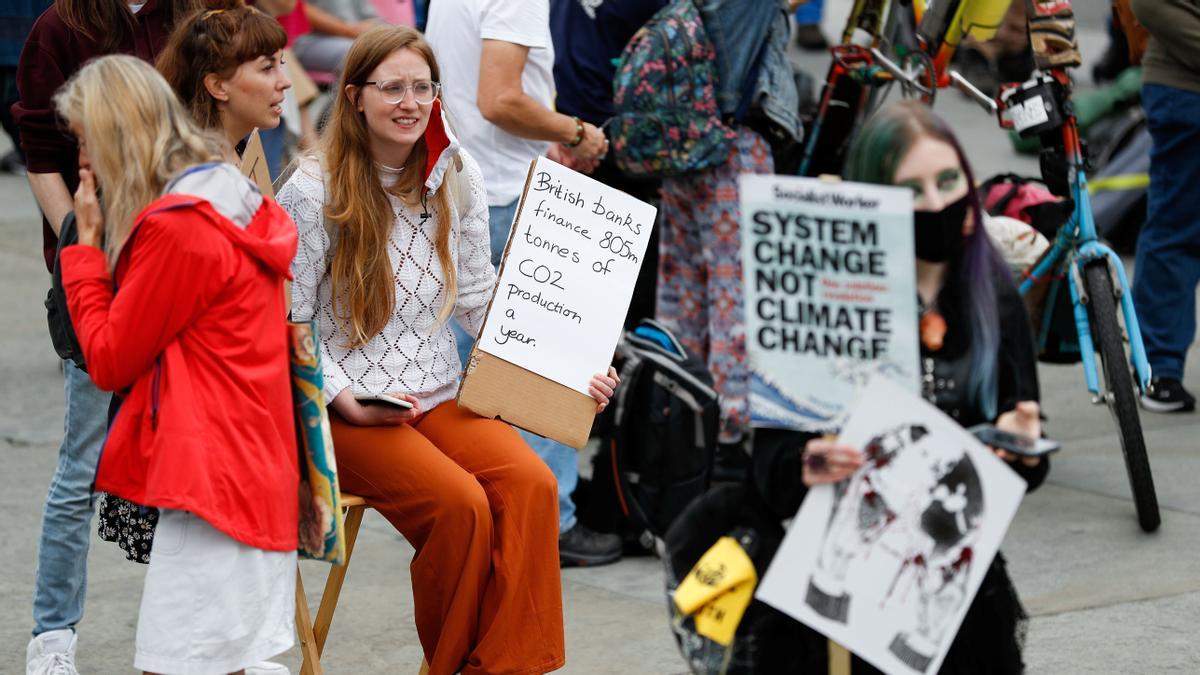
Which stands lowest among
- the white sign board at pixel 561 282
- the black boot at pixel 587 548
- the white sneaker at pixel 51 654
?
the black boot at pixel 587 548

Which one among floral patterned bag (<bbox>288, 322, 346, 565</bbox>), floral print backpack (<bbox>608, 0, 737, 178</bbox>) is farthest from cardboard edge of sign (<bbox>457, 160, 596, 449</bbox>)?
floral print backpack (<bbox>608, 0, 737, 178</bbox>)

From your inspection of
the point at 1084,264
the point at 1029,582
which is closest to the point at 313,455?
the point at 1029,582

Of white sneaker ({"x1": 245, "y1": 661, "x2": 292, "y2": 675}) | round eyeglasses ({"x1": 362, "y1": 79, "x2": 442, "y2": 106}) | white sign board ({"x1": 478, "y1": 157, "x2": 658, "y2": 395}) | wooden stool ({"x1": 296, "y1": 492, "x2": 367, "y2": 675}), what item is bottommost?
white sneaker ({"x1": 245, "y1": 661, "x2": 292, "y2": 675})

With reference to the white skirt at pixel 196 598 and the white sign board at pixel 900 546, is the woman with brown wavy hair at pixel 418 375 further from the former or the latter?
the white sign board at pixel 900 546

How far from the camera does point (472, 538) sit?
3.65 metres

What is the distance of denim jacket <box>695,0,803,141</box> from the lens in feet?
17.9

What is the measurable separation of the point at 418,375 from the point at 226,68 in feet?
2.60

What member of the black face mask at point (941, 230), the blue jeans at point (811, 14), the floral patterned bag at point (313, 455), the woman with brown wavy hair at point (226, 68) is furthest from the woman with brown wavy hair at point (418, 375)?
the blue jeans at point (811, 14)

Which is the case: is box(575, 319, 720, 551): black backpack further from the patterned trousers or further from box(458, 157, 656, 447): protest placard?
box(458, 157, 656, 447): protest placard

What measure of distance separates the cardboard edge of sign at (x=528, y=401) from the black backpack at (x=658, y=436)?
1.21m

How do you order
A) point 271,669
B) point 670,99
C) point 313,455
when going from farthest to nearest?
point 670,99 < point 271,669 < point 313,455

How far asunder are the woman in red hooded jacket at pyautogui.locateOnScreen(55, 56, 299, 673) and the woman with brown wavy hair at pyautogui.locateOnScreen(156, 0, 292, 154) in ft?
1.41

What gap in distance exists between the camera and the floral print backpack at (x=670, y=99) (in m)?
5.40

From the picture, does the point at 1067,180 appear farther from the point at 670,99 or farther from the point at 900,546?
the point at 900,546
